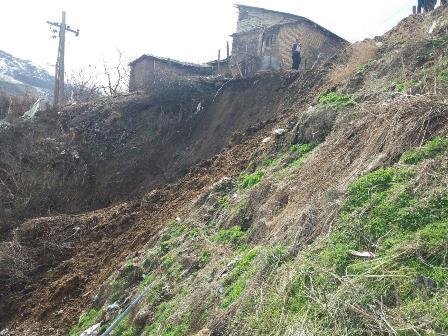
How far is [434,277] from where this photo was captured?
11.4ft

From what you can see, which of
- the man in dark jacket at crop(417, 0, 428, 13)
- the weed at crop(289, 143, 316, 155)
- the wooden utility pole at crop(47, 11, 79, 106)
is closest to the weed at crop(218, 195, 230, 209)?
the weed at crop(289, 143, 316, 155)

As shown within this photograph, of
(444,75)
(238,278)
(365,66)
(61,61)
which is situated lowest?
(238,278)

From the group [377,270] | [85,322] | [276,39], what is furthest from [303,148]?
[276,39]

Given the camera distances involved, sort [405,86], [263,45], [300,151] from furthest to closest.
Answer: [263,45]
[300,151]
[405,86]

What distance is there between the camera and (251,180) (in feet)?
27.5

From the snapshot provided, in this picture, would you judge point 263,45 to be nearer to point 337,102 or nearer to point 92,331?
point 337,102

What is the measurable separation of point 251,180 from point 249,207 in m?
1.34

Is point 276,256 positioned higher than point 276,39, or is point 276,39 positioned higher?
point 276,39

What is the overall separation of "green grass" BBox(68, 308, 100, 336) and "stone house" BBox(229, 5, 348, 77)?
14.9m

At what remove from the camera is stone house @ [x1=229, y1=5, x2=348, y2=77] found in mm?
22027

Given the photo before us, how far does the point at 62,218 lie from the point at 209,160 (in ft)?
13.8

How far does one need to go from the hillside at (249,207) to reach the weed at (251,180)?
46 mm

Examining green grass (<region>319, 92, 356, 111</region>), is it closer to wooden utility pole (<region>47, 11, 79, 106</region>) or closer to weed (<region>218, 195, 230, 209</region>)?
weed (<region>218, 195, 230, 209</region>)

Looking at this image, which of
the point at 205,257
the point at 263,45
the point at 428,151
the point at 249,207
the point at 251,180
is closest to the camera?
the point at 428,151
